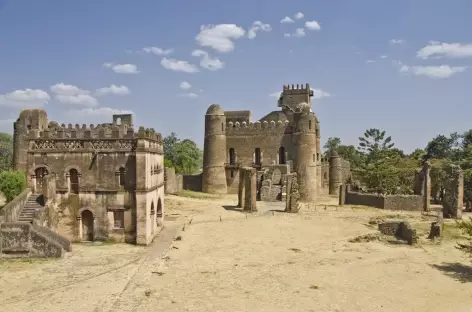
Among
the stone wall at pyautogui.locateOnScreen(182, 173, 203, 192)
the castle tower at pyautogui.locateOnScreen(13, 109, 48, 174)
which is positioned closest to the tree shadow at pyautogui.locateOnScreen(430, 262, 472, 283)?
the castle tower at pyautogui.locateOnScreen(13, 109, 48, 174)

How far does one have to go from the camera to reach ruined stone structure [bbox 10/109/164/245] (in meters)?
22.0

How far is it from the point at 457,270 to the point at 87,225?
18.4 metres

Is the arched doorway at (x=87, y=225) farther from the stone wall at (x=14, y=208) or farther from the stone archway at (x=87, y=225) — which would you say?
the stone wall at (x=14, y=208)

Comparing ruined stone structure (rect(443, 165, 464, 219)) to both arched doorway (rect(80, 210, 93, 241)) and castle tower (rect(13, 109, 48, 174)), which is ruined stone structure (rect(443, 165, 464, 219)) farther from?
castle tower (rect(13, 109, 48, 174))

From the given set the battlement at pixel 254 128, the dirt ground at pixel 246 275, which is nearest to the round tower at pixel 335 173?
the battlement at pixel 254 128

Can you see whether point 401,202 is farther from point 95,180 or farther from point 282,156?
point 95,180

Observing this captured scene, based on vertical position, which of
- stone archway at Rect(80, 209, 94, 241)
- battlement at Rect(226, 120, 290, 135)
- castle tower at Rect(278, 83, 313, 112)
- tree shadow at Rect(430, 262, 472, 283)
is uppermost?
castle tower at Rect(278, 83, 313, 112)

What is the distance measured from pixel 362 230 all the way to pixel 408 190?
19034mm

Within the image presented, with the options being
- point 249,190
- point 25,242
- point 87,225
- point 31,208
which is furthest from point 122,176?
point 249,190

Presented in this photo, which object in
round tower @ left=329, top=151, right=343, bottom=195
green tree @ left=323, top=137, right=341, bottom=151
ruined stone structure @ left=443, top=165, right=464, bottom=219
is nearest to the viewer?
ruined stone structure @ left=443, top=165, right=464, bottom=219

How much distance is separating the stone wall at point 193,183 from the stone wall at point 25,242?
2993 centimetres

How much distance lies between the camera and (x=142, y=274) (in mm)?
16938

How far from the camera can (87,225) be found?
22500mm

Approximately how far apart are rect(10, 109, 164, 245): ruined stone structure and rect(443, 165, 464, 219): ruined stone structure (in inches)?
1033
